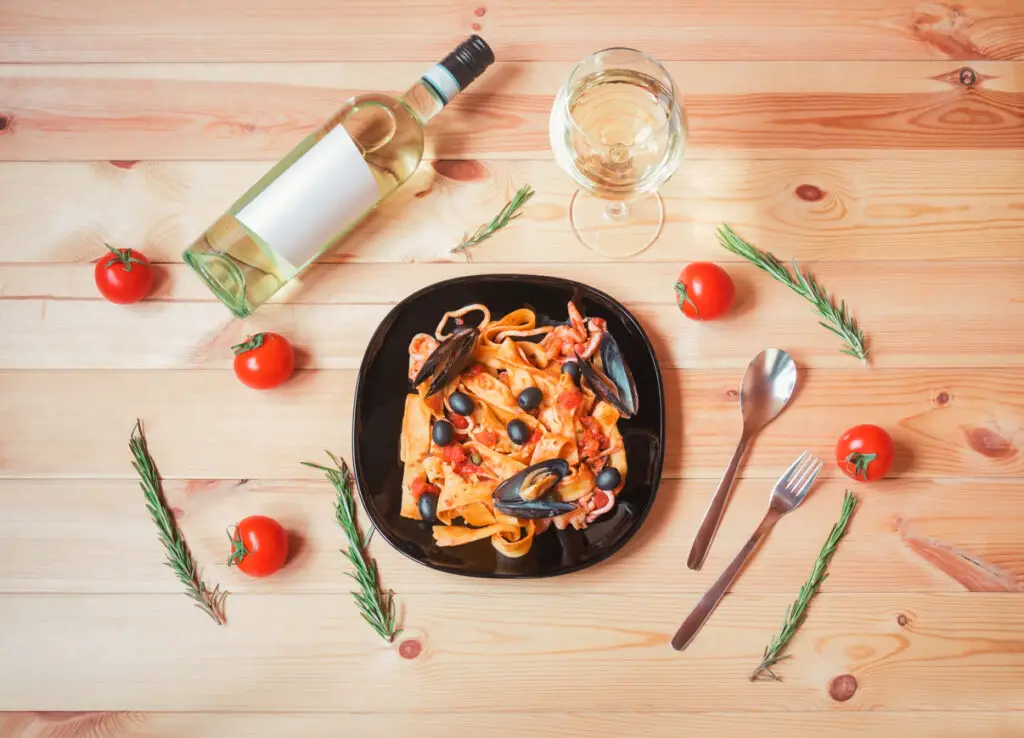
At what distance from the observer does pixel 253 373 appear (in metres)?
2.07

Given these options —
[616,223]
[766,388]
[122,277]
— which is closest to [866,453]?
[766,388]

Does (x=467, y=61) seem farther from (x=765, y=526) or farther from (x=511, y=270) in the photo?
(x=765, y=526)

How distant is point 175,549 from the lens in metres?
2.08

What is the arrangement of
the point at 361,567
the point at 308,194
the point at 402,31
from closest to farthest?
the point at 308,194 → the point at 361,567 → the point at 402,31

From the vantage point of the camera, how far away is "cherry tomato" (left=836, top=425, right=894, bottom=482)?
2.05 m

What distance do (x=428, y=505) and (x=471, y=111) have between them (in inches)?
40.7

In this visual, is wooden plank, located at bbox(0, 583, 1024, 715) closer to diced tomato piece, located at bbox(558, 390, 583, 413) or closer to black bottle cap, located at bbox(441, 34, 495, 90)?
diced tomato piece, located at bbox(558, 390, 583, 413)

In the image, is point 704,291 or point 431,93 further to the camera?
point 704,291

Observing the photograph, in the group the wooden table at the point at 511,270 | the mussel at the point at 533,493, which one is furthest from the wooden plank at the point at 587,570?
the mussel at the point at 533,493

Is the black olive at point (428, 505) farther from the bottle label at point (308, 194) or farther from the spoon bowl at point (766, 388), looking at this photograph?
the spoon bowl at point (766, 388)

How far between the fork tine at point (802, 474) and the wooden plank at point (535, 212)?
532 millimetres

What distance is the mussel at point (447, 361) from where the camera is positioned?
77.7 inches

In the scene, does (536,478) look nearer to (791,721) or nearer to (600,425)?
(600,425)

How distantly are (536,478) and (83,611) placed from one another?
1159 millimetres
